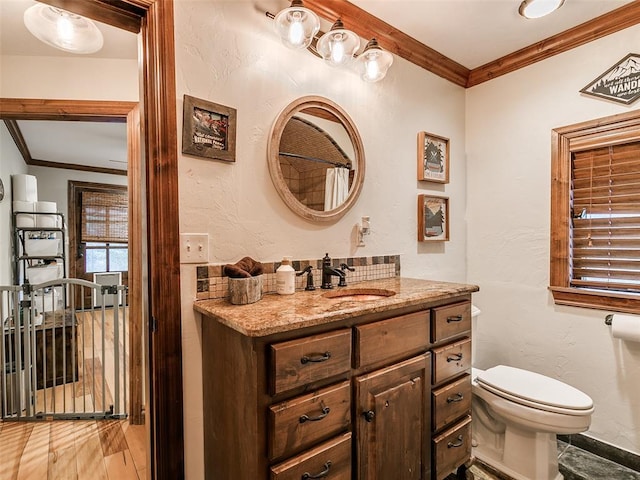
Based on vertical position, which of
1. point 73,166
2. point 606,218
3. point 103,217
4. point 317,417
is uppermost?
point 73,166

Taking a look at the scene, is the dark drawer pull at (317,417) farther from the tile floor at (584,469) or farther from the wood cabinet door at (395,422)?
the tile floor at (584,469)

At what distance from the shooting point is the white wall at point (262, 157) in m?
1.30

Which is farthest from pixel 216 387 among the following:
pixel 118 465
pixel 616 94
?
pixel 616 94

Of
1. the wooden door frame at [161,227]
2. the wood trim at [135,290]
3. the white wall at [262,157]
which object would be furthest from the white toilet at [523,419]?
the wood trim at [135,290]

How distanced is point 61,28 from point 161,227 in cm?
116

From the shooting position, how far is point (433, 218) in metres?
2.26

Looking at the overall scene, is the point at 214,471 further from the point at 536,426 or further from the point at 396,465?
the point at 536,426

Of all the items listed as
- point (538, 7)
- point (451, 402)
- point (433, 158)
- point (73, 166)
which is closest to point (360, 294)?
point (451, 402)

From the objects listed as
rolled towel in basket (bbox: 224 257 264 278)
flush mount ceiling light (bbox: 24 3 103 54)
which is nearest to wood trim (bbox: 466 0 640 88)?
rolled towel in basket (bbox: 224 257 264 278)

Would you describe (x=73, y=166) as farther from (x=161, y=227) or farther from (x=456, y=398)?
(x=456, y=398)

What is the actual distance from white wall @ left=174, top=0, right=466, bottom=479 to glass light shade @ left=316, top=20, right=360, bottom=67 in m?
0.09

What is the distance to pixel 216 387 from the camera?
1192 millimetres

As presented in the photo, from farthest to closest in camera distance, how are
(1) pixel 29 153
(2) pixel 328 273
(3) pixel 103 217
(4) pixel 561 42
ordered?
1. (3) pixel 103 217
2. (1) pixel 29 153
3. (4) pixel 561 42
4. (2) pixel 328 273

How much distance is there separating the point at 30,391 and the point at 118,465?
0.98 meters
